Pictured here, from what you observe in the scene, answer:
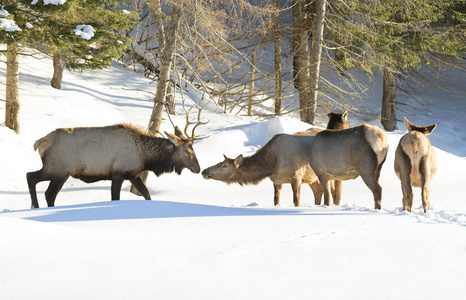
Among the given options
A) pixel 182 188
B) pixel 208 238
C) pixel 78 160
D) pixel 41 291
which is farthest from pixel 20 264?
pixel 182 188

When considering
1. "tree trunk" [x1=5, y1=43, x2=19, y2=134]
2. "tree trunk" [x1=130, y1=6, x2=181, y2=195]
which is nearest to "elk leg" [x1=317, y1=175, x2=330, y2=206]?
"tree trunk" [x1=130, y1=6, x2=181, y2=195]

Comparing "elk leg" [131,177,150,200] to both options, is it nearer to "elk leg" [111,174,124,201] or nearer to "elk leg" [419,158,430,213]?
"elk leg" [111,174,124,201]

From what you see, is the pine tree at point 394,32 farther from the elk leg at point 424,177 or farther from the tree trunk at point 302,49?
the elk leg at point 424,177

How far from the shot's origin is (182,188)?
1275 cm

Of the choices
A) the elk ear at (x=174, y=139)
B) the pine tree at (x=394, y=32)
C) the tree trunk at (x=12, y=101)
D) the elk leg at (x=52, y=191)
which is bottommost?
the elk leg at (x=52, y=191)

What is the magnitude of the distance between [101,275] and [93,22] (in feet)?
29.0

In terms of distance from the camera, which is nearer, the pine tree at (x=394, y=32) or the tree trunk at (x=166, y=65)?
the tree trunk at (x=166, y=65)

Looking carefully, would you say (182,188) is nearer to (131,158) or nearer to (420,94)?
(131,158)

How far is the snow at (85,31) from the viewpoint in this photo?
1147cm

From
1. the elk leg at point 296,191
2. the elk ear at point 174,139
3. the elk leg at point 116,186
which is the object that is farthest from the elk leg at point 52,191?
the elk leg at point 296,191

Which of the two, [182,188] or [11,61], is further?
[11,61]

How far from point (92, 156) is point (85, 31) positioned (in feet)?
9.74

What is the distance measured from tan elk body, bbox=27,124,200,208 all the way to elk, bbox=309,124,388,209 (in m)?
2.90

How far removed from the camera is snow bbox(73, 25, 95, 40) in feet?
37.6
